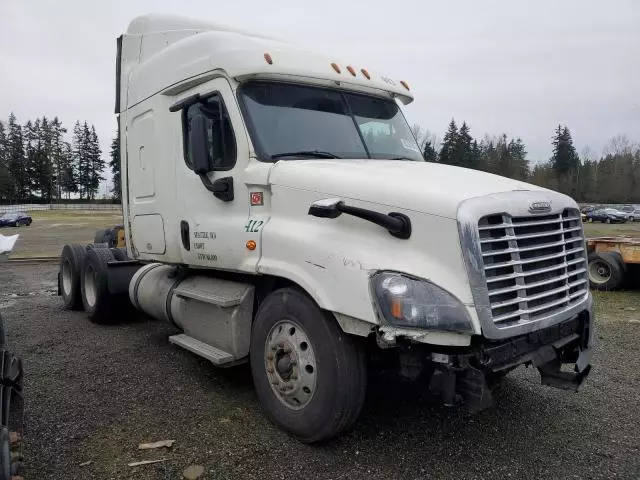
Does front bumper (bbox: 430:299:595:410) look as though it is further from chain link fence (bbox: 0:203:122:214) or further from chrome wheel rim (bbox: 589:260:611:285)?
chain link fence (bbox: 0:203:122:214)

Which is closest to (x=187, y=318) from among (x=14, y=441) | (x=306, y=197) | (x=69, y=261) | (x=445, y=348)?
(x=306, y=197)

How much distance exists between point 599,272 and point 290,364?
376 inches

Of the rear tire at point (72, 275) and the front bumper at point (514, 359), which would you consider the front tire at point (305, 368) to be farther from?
the rear tire at point (72, 275)

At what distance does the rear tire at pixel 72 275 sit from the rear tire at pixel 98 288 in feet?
0.71

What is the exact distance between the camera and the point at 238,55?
173 inches

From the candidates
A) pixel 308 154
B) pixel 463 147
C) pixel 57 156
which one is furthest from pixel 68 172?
pixel 308 154

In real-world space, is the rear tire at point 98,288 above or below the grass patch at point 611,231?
above

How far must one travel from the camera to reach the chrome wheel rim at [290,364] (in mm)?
3645

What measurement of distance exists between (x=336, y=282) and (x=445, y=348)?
0.80 meters

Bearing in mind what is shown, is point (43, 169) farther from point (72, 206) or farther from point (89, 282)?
point (89, 282)

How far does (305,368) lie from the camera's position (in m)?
3.66

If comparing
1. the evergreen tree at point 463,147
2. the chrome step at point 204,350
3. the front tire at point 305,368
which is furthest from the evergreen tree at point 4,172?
the front tire at point 305,368

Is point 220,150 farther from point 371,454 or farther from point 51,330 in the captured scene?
point 51,330

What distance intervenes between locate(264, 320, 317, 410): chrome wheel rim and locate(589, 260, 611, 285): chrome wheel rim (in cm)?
938
